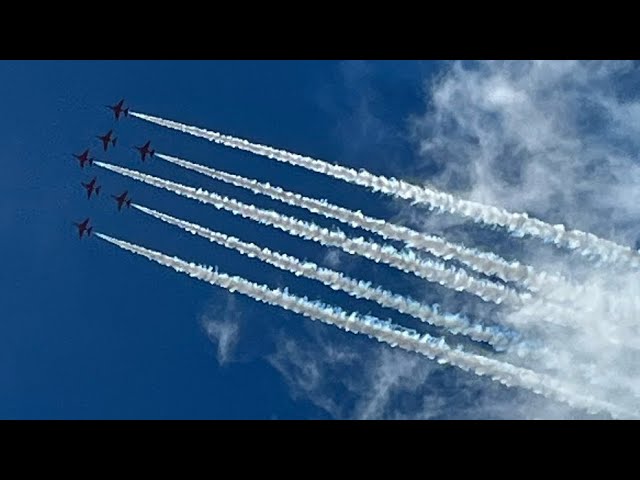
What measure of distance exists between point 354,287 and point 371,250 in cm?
354

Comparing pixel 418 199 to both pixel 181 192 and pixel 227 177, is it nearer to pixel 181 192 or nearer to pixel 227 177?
pixel 227 177

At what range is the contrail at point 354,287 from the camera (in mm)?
67250

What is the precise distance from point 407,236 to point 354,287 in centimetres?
584

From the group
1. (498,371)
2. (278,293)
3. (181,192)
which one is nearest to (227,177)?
(181,192)

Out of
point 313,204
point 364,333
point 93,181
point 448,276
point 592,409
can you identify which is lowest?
point 592,409

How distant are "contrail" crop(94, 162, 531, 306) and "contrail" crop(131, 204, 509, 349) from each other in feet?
7.97

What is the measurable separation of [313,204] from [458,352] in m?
17.8

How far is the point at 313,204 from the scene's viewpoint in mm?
76375

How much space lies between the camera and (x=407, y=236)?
72.7 metres

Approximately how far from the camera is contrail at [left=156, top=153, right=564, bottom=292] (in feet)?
224

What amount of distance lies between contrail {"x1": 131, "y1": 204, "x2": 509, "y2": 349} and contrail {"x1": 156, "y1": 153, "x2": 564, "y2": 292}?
14.6 ft

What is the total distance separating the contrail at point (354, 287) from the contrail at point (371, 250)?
2.43 metres

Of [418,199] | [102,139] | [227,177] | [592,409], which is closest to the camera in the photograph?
[592,409]

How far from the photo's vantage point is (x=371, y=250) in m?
73.4
